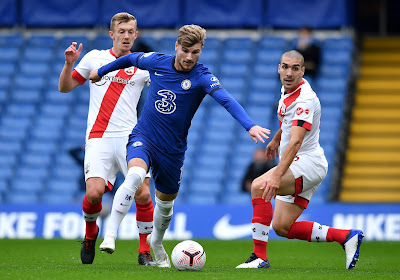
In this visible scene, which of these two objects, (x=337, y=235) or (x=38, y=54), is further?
(x=38, y=54)

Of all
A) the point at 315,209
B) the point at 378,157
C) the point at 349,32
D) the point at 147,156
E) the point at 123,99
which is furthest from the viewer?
the point at 349,32

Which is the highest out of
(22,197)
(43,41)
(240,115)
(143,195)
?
(43,41)

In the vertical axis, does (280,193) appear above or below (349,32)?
below

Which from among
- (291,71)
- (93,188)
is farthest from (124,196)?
(291,71)

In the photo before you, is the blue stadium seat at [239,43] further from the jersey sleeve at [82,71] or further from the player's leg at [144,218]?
the player's leg at [144,218]

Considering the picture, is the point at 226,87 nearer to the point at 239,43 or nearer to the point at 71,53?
the point at 239,43

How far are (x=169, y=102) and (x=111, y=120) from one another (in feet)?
3.43

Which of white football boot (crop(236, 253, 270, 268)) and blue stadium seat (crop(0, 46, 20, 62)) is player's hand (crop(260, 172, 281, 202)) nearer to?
white football boot (crop(236, 253, 270, 268))

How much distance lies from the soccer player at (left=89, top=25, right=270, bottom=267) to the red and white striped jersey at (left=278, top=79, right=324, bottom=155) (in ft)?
2.78

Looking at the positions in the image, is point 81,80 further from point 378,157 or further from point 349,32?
point 349,32

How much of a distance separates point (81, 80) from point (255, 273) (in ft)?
10.1

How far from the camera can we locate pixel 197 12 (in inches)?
808

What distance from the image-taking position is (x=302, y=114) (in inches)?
337

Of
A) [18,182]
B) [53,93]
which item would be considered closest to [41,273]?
[18,182]
